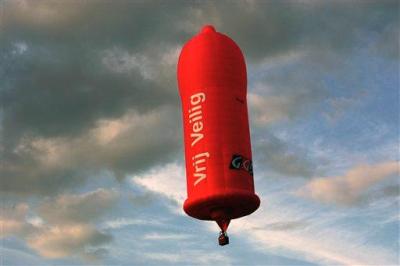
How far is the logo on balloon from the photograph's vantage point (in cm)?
2847

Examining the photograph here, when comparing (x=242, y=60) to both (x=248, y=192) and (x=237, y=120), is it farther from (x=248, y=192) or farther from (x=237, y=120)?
(x=248, y=192)

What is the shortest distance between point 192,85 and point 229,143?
3376mm

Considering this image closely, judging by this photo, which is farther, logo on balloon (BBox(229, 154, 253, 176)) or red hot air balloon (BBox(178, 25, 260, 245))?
logo on balloon (BBox(229, 154, 253, 176))

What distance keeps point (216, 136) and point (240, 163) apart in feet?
5.20

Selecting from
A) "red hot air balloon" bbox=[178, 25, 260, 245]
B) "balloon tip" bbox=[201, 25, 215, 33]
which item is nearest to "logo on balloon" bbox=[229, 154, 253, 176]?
"red hot air balloon" bbox=[178, 25, 260, 245]

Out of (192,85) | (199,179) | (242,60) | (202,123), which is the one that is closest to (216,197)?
(199,179)

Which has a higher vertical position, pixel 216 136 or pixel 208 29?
pixel 208 29

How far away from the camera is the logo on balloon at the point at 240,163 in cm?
2847

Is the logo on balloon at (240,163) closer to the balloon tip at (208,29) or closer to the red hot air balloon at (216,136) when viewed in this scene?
the red hot air balloon at (216,136)

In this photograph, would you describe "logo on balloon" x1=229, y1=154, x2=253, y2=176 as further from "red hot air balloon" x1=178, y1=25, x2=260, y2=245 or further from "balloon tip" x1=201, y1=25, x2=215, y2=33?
"balloon tip" x1=201, y1=25, x2=215, y2=33

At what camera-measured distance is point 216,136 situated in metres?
28.7

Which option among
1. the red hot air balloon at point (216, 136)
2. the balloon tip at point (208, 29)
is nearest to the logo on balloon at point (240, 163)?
the red hot air balloon at point (216, 136)

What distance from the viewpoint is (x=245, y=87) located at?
31.2 meters

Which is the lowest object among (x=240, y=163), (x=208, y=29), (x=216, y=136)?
(x=240, y=163)
